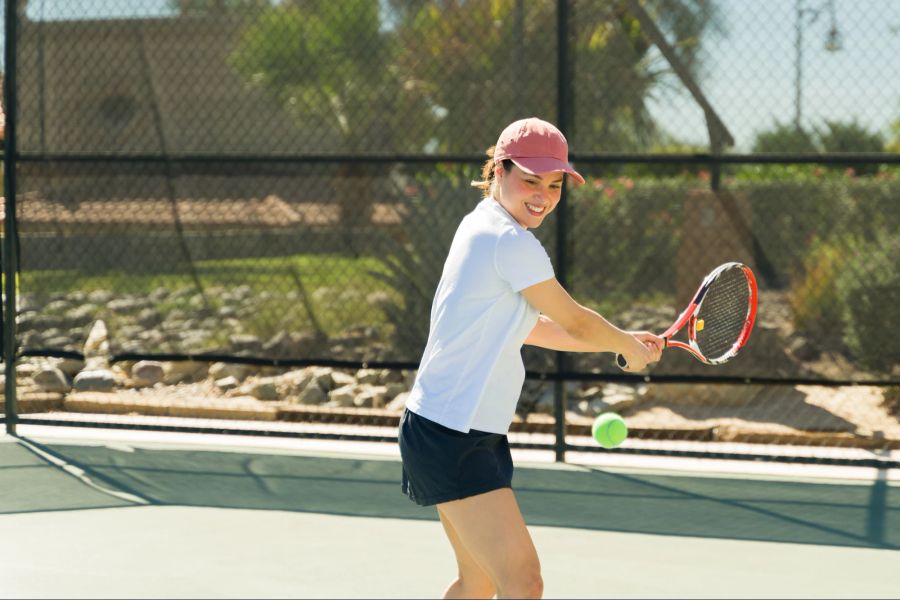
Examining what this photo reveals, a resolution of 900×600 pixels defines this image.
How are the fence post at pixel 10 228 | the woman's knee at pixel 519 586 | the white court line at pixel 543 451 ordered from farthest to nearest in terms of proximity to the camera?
the fence post at pixel 10 228 → the white court line at pixel 543 451 → the woman's knee at pixel 519 586

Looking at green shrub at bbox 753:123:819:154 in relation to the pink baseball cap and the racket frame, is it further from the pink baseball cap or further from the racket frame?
the pink baseball cap

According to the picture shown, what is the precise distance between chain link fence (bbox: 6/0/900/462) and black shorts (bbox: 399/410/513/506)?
13.2 ft

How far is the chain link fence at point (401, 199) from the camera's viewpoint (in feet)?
26.2

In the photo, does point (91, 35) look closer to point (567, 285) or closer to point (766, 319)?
point (567, 285)

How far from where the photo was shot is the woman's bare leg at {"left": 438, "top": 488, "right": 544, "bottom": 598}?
3164mm

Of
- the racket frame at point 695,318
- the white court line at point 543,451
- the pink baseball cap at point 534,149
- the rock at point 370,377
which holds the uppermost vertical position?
the pink baseball cap at point 534,149

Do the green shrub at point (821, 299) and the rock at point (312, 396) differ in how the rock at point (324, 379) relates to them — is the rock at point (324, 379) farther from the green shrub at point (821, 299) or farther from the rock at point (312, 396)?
the green shrub at point (821, 299)

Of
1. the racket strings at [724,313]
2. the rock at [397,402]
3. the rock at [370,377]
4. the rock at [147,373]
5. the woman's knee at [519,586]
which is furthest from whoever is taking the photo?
the rock at [147,373]

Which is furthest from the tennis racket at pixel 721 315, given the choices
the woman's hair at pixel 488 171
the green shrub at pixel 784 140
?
the green shrub at pixel 784 140

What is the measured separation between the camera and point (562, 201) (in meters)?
6.87

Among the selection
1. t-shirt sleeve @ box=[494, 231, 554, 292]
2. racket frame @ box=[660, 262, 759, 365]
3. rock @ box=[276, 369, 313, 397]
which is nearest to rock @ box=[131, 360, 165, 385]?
rock @ box=[276, 369, 313, 397]

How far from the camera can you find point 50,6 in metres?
8.16

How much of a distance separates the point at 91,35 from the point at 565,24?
11.3ft

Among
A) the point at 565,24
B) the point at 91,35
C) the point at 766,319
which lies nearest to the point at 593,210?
the point at 766,319
